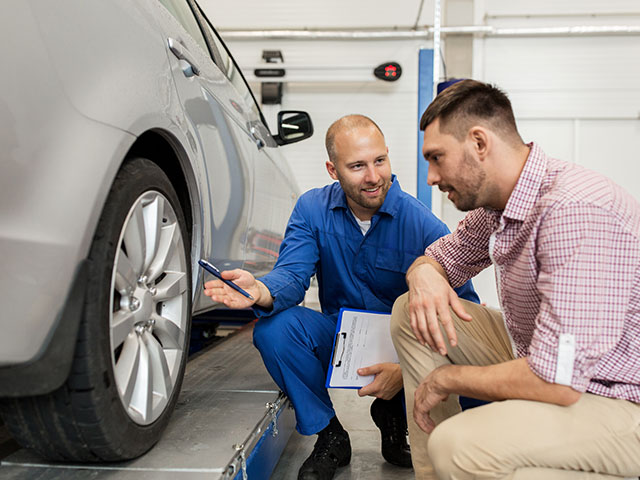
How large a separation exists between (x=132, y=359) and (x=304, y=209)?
3.27 ft

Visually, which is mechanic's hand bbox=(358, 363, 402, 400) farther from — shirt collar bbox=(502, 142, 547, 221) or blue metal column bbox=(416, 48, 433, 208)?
blue metal column bbox=(416, 48, 433, 208)

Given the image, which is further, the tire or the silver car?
the tire

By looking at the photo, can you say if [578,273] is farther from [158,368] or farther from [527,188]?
[158,368]

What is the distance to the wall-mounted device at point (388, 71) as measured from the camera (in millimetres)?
5734

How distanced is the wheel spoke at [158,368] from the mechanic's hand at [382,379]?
64 cm

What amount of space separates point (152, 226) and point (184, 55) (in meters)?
0.47

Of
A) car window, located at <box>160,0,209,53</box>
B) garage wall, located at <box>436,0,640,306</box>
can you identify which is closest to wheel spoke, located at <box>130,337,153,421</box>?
car window, located at <box>160,0,209,53</box>

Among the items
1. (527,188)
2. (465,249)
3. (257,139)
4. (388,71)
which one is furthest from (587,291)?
(388,71)

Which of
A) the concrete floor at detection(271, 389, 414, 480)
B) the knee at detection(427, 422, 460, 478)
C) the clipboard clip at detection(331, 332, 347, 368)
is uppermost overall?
the clipboard clip at detection(331, 332, 347, 368)

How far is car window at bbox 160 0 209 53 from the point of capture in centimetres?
159

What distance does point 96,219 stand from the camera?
907 millimetres

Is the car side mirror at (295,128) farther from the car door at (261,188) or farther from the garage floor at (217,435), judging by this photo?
the garage floor at (217,435)

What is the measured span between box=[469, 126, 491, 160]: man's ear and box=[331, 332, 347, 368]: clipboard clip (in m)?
0.74

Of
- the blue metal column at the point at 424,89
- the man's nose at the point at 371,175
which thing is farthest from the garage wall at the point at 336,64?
the man's nose at the point at 371,175
